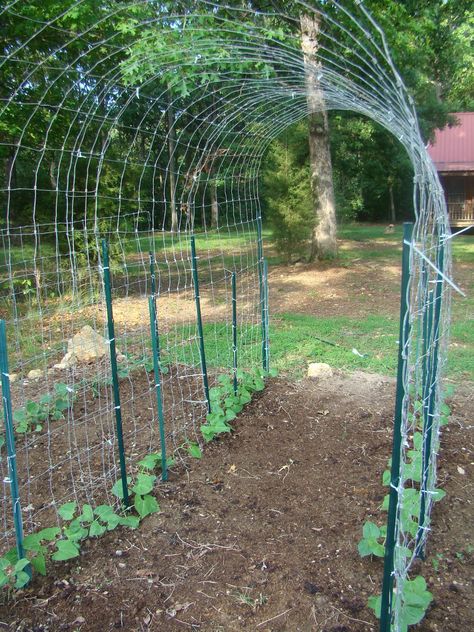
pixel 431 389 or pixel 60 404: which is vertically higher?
pixel 431 389

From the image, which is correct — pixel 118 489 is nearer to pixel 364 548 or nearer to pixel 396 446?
pixel 364 548

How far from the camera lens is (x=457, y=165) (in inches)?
765

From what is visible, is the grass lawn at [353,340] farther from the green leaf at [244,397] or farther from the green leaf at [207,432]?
the green leaf at [207,432]

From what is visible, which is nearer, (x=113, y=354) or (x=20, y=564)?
(x=20, y=564)

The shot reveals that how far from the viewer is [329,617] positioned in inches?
79.6

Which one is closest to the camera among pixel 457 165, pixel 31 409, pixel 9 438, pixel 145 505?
pixel 9 438

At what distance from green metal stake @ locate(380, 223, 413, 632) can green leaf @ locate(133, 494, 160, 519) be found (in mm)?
1268

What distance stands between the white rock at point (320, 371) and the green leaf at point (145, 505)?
232 centimetres

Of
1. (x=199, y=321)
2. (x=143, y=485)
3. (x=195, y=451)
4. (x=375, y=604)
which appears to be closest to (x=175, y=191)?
(x=199, y=321)

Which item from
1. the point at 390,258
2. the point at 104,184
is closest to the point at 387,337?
the point at 104,184

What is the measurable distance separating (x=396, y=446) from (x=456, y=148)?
21.5m

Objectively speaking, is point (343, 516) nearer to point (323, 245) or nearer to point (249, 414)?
point (249, 414)

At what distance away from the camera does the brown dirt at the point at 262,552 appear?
2045mm

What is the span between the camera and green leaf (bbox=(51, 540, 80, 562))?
221cm
